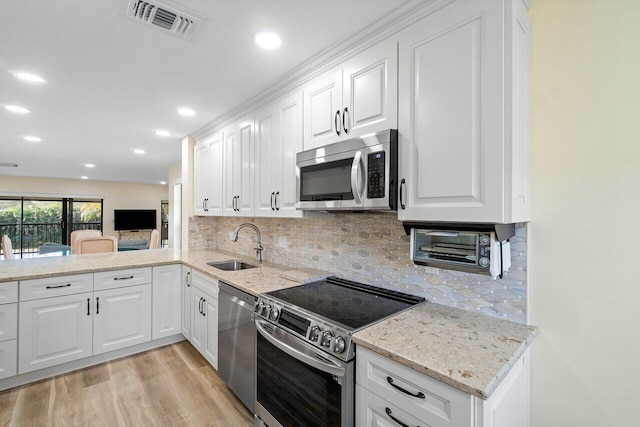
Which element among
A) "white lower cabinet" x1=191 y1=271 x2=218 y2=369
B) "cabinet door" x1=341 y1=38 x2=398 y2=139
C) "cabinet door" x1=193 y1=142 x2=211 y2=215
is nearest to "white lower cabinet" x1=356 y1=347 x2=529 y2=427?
"cabinet door" x1=341 y1=38 x2=398 y2=139

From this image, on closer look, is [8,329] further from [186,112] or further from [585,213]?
[585,213]

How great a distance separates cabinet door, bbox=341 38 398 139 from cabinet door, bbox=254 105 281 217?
0.76 m

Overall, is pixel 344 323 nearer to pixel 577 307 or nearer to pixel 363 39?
pixel 577 307

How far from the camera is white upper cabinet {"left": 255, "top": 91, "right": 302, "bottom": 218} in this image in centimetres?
209

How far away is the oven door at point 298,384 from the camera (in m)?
1.24

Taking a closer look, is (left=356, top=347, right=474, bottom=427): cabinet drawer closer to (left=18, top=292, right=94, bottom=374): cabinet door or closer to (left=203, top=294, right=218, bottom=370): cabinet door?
(left=203, top=294, right=218, bottom=370): cabinet door

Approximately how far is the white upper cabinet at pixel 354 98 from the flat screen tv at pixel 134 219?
30.1 feet

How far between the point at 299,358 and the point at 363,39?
1.74 meters

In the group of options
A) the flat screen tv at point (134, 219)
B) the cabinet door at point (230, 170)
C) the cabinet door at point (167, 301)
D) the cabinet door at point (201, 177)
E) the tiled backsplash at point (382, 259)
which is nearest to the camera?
the tiled backsplash at point (382, 259)

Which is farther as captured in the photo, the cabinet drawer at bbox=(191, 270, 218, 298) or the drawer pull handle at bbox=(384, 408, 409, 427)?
the cabinet drawer at bbox=(191, 270, 218, 298)

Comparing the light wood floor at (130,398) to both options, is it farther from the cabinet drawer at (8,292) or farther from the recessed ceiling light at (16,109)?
the recessed ceiling light at (16,109)

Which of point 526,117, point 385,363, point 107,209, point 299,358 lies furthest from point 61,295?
point 107,209

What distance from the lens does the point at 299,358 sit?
4.71 ft

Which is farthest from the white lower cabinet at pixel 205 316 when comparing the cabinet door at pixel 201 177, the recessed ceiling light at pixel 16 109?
the recessed ceiling light at pixel 16 109
